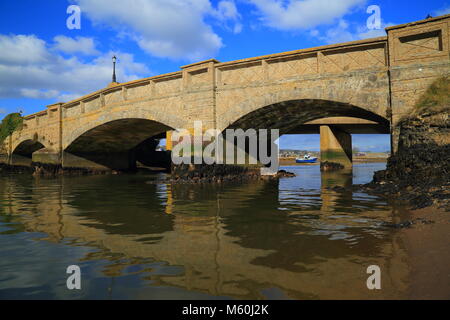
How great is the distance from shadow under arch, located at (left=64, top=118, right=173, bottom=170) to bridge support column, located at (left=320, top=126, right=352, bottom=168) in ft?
44.9

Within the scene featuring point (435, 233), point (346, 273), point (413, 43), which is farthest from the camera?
point (413, 43)

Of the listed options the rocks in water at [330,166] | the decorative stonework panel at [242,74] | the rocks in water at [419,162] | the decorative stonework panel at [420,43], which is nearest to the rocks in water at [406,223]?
the rocks in water at [419,162]

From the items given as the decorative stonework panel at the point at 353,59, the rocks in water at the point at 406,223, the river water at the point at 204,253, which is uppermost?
the decorative stonework panel at the point at 353,59

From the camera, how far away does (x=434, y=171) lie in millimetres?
7453

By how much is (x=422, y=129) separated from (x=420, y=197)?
3.33 m

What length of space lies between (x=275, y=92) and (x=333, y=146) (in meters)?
16.8

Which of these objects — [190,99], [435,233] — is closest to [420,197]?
[435,233]

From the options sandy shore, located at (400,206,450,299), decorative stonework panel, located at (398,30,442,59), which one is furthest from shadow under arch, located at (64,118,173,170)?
sandy shore, located at (400,206,450,299)

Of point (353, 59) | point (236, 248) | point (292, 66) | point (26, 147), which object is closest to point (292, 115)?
point (292, 66)

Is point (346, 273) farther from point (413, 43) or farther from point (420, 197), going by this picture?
point (413, 43)

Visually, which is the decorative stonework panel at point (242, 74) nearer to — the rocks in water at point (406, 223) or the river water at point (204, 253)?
the river water at point (204, 253)

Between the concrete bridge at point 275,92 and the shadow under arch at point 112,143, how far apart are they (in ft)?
0.24

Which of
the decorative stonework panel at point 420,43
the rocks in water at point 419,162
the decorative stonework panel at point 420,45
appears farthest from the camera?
the decorative stonework panel at point 420,45

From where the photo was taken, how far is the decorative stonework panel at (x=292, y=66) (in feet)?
37.8
